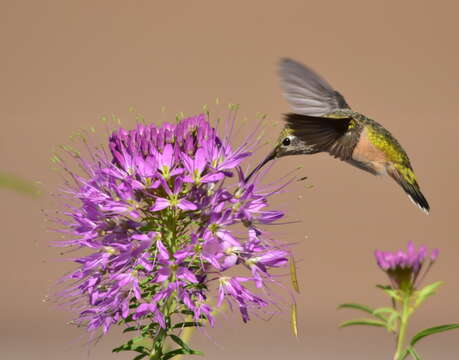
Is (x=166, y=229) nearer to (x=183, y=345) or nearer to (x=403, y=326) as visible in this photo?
(x=183, y=345)

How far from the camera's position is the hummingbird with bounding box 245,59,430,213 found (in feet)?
8.45

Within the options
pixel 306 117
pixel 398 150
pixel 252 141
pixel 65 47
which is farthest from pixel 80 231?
pixel 65 47

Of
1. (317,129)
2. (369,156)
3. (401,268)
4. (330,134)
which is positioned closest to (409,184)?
(369,156)

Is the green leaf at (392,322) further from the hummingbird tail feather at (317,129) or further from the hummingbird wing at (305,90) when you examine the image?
the hummingbird wing at (305,90)

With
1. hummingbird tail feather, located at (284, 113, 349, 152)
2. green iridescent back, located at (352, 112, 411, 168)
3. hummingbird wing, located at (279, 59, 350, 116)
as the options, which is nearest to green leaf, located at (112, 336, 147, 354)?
hummingbird tail feather, located at (284, 113, 349, 152)

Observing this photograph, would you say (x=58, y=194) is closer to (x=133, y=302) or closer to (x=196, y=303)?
(x=133, y=302)

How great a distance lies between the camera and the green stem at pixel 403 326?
1.90 meters

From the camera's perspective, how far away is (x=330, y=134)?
265 centimetres

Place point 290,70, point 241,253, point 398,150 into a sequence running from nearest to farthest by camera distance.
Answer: point 241,253
point 290,70
point 398,150

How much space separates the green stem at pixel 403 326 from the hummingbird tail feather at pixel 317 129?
26.6 inches

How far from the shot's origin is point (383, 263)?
7.01 feet

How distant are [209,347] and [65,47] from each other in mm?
8786

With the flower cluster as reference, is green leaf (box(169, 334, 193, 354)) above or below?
below

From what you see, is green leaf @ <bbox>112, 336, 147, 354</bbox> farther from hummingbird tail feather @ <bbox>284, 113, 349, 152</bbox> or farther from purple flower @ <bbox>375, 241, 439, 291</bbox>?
hummingbird tail feather @ <bbox>284, 113, 349, 152</bbox>
